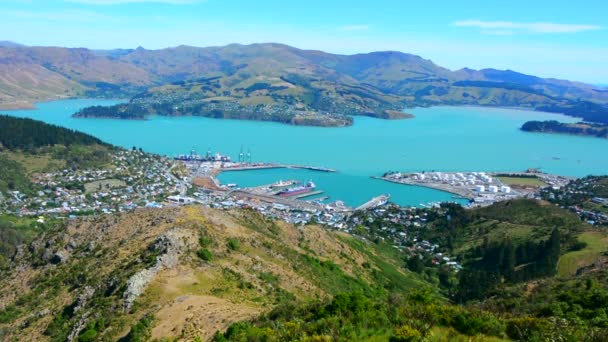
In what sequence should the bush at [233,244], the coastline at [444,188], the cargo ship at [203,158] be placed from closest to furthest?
the bush at [233,244] → the coastline at [444,188] → the cargo ship at [203,158]

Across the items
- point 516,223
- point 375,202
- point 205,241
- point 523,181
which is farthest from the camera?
point 523,181

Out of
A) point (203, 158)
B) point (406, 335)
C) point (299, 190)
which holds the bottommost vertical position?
point (203, 158)

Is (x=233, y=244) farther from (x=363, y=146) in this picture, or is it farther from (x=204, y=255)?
(x=363, y=146)

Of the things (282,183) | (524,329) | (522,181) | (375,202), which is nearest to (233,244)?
(524,329)

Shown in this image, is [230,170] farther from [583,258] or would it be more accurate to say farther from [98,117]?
[98,117]

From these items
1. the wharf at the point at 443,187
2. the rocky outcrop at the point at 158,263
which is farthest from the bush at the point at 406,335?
the wharf at the point at 443,187

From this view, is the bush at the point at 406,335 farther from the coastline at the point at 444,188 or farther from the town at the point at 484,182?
the coastline at the point at 444,188

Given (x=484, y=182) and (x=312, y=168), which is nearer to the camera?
(x=484, y=182)

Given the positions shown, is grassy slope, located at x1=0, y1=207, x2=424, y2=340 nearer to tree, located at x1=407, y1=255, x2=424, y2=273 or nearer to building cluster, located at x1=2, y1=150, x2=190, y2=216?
tree, located at x1=407, y1=255, x2=424, y2=273
